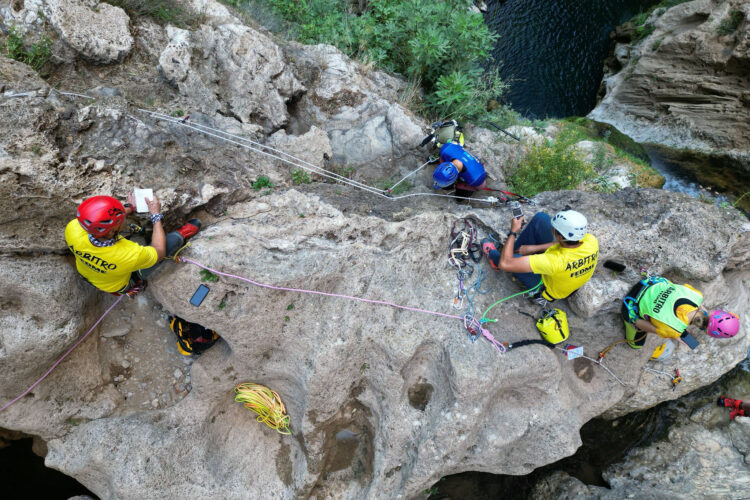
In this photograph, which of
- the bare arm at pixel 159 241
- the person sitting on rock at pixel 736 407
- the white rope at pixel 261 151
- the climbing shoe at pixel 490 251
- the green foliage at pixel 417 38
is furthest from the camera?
the green foliage at pixel 417 38

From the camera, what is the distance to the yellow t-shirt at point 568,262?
161 inches

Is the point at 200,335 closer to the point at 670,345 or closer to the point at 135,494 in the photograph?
the point at 135,494

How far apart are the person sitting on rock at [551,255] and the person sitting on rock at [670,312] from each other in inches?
25.4

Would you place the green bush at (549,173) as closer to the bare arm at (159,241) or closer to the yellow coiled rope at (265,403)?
the yellow coiled rope at (265,403)

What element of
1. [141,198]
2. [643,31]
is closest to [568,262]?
[141,198]

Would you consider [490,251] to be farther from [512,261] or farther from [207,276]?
[207,276]

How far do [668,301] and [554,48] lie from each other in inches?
439

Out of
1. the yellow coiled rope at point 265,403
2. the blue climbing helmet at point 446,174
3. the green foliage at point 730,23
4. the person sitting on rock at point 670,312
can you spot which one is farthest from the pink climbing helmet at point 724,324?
the green foliage at point 730,23

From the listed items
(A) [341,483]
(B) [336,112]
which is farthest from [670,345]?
(B) [336,112]

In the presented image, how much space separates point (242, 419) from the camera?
191 inches

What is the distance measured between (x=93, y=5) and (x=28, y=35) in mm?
843

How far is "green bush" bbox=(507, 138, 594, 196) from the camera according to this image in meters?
6.79

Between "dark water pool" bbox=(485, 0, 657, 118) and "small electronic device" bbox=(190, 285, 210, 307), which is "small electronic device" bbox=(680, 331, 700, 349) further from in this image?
"dark water pool" bbox=(485, 0, 657, 118)

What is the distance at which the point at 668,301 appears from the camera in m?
4.10
